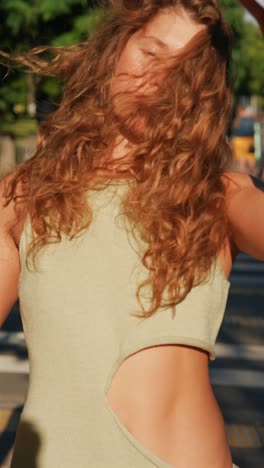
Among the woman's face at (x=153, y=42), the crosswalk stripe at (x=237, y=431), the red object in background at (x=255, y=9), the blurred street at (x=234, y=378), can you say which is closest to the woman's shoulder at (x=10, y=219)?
the woman's face at (x=153, y=42)

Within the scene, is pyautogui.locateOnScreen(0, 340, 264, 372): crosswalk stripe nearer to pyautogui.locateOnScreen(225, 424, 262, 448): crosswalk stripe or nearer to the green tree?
pyautogui.locateOnScreen(225, 424, 262, 448): crosswalk stripe

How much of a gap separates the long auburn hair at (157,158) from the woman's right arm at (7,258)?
42mm

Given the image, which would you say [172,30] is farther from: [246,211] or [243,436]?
[243,436]

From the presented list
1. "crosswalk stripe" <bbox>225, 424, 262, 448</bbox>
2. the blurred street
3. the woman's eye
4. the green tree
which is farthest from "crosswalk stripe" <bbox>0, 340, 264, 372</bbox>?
the green tree

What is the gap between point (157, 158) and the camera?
1896 millimetres

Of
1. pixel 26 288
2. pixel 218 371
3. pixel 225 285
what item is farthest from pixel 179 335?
pixel 218 371

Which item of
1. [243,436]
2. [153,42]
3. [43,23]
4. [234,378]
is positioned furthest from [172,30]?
[43,23]

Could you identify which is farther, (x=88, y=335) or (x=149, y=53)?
(x=149, y=53)

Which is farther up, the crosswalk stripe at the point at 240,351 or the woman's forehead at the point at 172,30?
the woman's forehead at the point at 172,30

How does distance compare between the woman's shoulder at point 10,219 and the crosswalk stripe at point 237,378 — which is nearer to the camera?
the woman's shoulder at point 10,219

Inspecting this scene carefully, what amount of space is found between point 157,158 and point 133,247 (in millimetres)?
208

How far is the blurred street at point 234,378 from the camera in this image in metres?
5.80

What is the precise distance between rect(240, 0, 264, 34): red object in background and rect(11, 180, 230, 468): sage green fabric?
403 mm

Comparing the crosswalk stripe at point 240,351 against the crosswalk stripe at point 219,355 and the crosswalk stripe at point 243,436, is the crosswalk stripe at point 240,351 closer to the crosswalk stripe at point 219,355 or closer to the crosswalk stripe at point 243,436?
the crosswalk stripe at point 219,355
